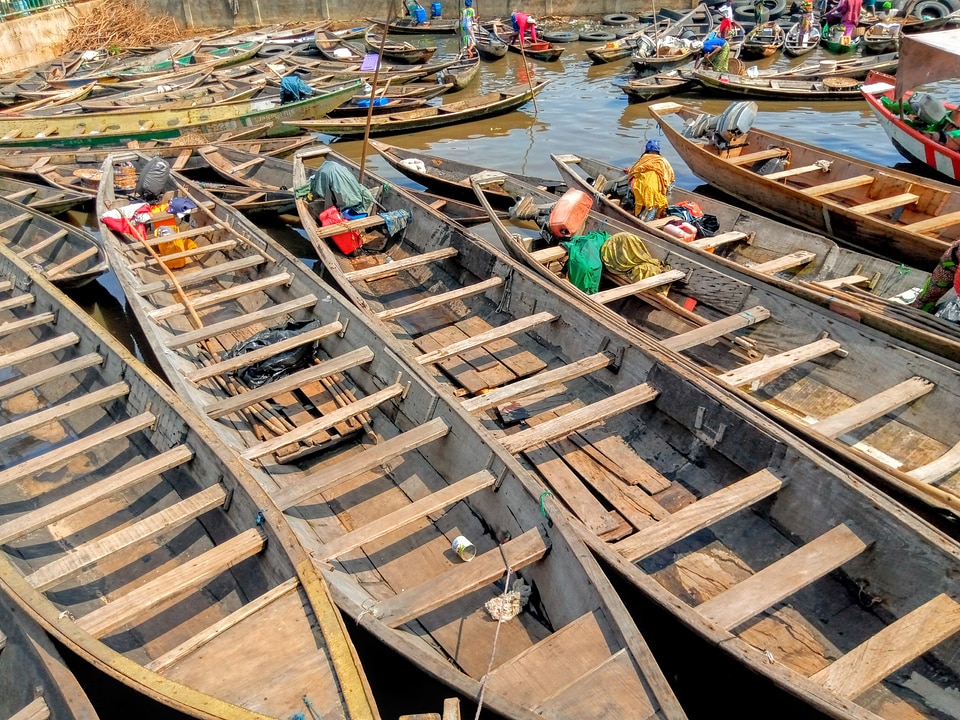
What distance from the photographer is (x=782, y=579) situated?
4.14 m

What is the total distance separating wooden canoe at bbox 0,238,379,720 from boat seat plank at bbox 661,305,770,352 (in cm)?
404

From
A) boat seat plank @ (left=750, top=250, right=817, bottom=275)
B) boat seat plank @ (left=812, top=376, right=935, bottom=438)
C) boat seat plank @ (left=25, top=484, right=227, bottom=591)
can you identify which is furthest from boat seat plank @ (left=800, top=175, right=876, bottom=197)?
boat seat plank @ (left=25, top=484, right=227, bottom=591)

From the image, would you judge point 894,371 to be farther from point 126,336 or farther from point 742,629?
point 126,336

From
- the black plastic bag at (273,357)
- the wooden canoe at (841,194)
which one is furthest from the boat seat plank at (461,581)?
the wooden canoe at (841,194)

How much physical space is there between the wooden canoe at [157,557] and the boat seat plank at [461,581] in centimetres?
35

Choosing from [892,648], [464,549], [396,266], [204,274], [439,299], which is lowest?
[464,549]

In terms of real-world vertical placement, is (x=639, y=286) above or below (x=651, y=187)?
below

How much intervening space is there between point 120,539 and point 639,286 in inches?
223

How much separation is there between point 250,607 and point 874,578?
13.3ft

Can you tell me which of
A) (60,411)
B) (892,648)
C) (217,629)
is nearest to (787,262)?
(892,648)

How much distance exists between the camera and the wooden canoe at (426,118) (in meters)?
15.9

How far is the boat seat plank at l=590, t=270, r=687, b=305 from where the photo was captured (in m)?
7.38

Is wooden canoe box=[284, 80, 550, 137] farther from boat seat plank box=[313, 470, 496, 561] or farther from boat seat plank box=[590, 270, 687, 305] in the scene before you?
boat seat plank box=[313, 470, 496, 561]

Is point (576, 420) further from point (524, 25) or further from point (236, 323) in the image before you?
point (524, 25)
